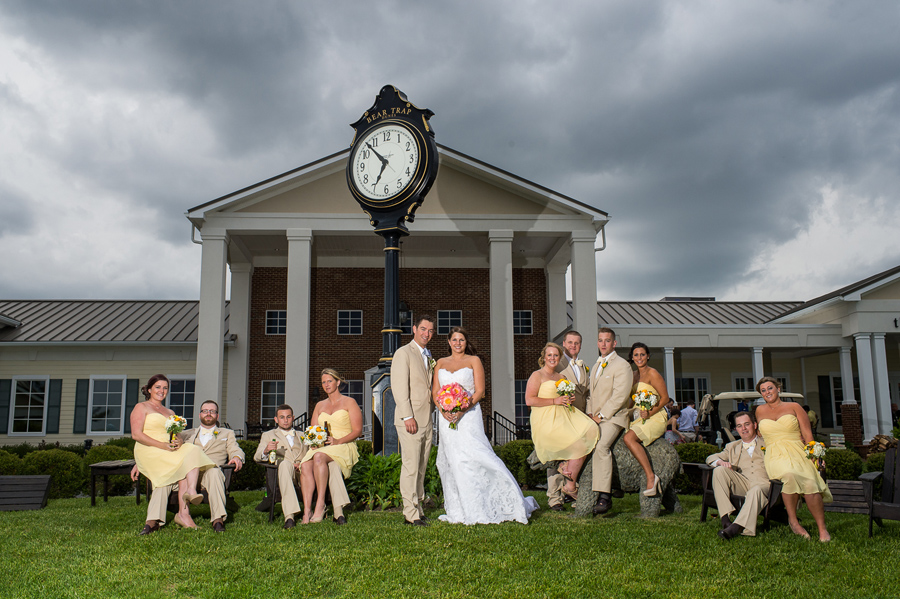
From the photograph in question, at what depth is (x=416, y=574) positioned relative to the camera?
505cm

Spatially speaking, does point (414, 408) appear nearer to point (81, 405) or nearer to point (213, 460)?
point (213, 460)

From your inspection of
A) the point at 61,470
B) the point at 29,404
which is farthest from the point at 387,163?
the point at 29,404

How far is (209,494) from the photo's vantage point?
707 centimetres

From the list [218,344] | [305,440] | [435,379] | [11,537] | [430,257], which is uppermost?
[430,257]

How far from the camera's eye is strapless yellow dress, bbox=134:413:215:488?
7.03m

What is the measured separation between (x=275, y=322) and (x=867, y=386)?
18.2m

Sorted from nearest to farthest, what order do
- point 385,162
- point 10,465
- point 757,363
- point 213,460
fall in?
point 213,460
point 385,162
point 10,465
point 757,363

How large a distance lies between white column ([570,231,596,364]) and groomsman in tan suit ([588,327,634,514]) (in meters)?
9.83

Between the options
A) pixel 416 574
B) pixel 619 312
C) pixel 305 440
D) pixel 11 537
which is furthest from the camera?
pixel 619 312

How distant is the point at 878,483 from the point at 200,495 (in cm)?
853

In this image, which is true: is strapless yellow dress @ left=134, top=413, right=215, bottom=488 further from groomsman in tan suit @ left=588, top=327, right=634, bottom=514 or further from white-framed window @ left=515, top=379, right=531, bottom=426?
white-framed window @ left=515, top=379, right=531, bottom=426

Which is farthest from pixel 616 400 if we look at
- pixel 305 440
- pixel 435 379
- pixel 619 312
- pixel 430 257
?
pixel 619 312

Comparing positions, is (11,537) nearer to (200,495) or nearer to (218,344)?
(200,495)

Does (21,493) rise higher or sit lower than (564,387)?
lower
